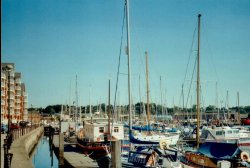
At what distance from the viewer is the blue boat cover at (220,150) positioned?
62.5 feet

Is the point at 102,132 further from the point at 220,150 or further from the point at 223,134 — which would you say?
the point at 220,150

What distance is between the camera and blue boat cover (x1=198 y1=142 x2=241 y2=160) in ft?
62.5

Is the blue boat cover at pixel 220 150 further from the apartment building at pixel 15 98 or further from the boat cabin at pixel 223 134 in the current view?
the apartment building at pixel 15 98

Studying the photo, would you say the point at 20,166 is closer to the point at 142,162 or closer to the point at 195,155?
the point at 142,162

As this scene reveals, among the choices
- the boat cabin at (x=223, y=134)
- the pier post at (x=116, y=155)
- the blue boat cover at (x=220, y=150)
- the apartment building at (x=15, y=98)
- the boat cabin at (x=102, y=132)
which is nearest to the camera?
the pier post at (x=116, y=155)

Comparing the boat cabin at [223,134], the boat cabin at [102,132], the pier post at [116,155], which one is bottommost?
the boat cabin at [223,134]

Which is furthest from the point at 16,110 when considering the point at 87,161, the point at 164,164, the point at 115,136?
the point at 164,164

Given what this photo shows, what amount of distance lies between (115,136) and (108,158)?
39.2 ft

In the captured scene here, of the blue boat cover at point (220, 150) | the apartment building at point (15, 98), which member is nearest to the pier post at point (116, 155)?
the blue boat cover at point (220, 150)

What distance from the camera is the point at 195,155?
20.5 meters

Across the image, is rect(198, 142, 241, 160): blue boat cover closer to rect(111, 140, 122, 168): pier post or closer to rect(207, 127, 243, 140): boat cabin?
rect(111, 140, 122, 168): pier post

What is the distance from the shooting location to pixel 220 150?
1989 cm

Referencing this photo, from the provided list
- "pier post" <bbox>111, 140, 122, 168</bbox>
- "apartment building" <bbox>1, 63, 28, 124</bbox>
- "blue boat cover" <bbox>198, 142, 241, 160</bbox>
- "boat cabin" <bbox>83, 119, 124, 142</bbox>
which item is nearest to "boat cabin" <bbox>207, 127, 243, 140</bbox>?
"boat cabin" <bbox>83, 119, 124, 142</bbox>

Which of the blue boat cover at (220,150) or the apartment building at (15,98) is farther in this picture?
the apartment building at (15,98)
